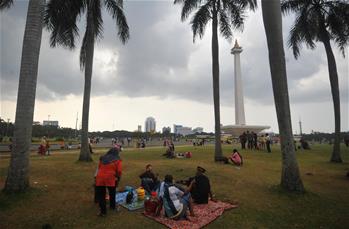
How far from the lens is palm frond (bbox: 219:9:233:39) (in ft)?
57.5

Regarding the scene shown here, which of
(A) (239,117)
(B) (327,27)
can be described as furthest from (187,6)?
(A) (239,117)

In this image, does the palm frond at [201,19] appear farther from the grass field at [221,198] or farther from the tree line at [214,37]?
the grass field at [221,198]

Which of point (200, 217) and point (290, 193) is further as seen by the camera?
point (290, 193)

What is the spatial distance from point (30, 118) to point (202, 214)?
6055 mm

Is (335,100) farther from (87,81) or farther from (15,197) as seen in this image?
(15,197)

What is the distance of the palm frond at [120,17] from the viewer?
16.0 m

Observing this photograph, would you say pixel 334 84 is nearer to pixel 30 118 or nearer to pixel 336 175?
pixel 336 175

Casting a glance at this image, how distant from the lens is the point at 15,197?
7.57 metres

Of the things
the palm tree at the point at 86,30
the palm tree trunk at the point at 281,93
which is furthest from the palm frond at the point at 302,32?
the palm tree at the point at 86,30

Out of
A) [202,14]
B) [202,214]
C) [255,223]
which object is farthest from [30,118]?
[202,14]

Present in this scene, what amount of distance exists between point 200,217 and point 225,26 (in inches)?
563

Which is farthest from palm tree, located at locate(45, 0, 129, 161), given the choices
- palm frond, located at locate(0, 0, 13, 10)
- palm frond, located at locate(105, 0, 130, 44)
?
palm frond, located at locate(0, 0, 13, 10)

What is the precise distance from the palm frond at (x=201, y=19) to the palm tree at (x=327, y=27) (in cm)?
519

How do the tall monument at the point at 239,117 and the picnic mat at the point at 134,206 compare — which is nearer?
the picnic mat at the point at 134,206
